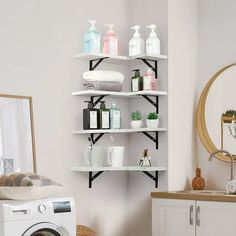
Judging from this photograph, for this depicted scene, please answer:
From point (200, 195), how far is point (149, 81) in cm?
101

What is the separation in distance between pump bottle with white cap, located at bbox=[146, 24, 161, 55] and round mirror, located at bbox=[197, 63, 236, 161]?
1.79ft

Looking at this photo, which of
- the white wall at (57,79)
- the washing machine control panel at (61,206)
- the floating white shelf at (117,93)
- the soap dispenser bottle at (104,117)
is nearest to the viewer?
the washing machine control panel at (61,206)

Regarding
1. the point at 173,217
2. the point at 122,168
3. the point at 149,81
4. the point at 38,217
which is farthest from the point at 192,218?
the point at 38,217

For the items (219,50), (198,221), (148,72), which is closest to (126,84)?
(148,72)

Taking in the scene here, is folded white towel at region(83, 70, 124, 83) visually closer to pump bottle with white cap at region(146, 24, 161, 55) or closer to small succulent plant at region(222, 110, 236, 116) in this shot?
pump bottle with white cap at region(146, 24, 161, 55)

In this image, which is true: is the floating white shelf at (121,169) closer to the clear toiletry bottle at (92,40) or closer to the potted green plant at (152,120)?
the potted green plant at (152,120)

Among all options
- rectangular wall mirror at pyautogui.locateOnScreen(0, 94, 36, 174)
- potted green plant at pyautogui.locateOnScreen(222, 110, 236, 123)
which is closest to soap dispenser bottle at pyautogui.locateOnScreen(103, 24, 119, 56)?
rectangular wall mirror at pyautogui.locateOnScreen(0, 94, 36, 174)

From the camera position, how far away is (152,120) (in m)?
4.87

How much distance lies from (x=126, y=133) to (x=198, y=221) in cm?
112

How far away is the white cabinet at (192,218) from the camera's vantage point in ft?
14.5

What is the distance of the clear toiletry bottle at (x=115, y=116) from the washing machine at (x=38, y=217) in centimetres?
99

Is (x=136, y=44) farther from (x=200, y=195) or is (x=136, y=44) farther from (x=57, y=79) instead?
(x=200, y=195)

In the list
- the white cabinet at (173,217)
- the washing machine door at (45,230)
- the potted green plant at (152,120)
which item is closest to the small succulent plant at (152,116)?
the potted green plant at (152,120)

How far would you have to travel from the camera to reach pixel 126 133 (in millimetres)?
5293
